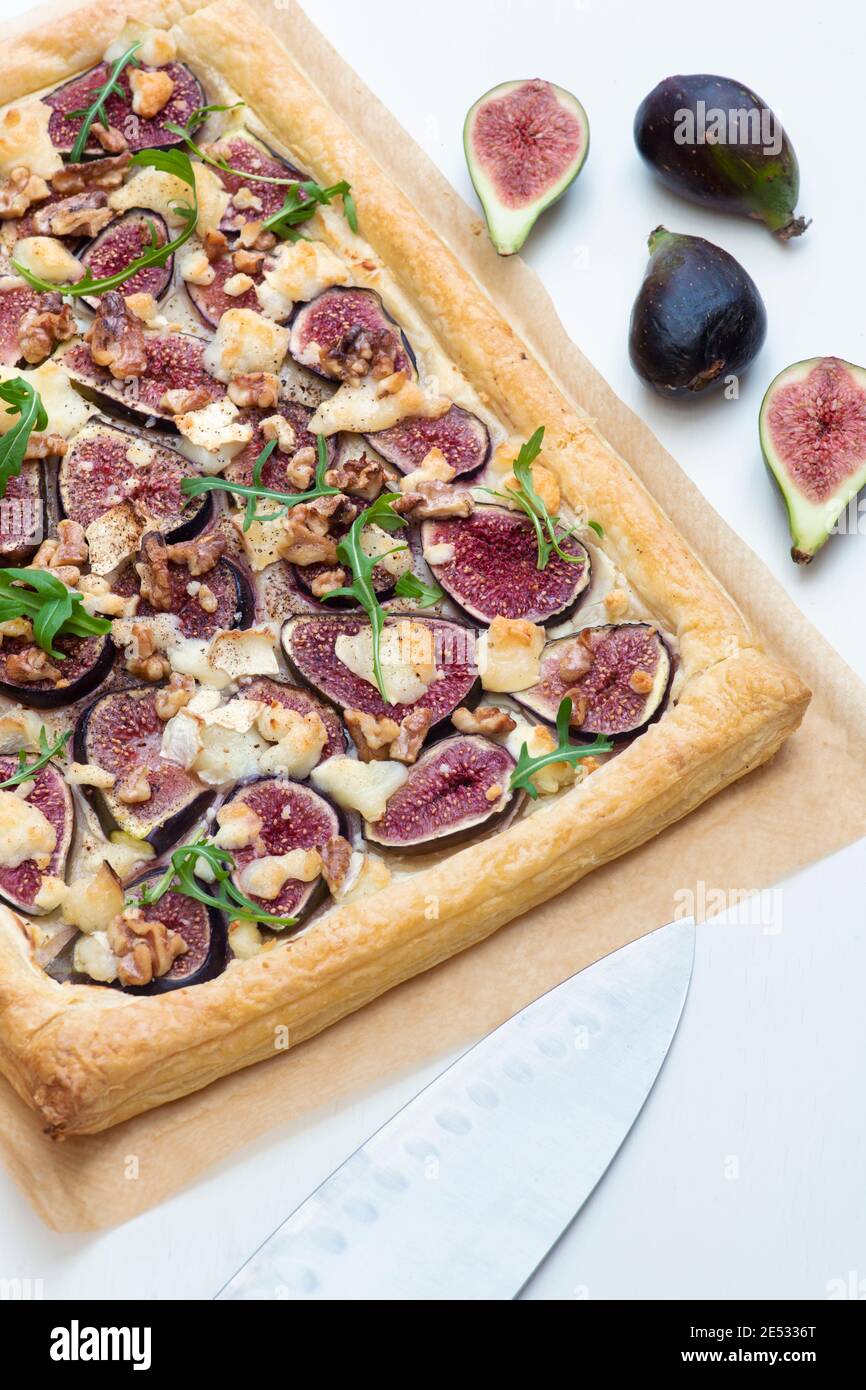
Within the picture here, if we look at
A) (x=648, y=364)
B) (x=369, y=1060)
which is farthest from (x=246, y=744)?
(x=648, y=364)

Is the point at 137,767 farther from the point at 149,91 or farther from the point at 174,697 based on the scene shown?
the point at 149,91

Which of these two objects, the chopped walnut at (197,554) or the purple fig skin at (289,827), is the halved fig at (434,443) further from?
the purple fig skin at (289,827)

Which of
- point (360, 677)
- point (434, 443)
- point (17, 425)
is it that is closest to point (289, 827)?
point (360, 677)

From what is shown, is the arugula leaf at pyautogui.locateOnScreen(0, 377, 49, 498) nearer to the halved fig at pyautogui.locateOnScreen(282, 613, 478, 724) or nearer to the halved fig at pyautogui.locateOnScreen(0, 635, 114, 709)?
→ the halved fig at pyautogui.locateOnScreen(0, 635, 114, 709)

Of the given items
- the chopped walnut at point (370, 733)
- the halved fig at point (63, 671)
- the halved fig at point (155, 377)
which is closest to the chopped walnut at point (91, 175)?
the halved fig at point (155, 377)

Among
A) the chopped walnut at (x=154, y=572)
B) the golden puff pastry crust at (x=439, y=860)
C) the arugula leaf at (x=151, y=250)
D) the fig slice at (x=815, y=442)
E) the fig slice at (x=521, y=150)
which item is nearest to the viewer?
the golden puff pastry crust at (x=439, y=860)

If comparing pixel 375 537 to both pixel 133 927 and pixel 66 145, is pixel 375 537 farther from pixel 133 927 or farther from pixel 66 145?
pixel 66 145

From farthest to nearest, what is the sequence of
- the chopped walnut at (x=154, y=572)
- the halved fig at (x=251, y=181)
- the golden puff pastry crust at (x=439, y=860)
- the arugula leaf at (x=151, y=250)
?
the halved fig at (x=251, y=181), the arugula leaf at (x=151, y=250), the chopped walnut at (x=154, y=572), the golden puff pastry crust at (x=439, y=860)
